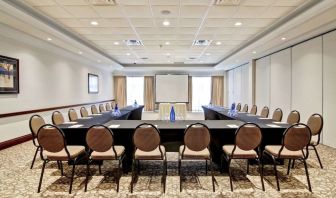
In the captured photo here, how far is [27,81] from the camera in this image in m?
5.70

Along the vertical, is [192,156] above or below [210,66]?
below

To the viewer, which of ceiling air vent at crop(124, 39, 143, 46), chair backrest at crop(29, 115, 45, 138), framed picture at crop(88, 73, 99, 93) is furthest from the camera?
framed picture at crop(88, 73, 99, 93)

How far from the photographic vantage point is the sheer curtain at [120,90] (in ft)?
45.3

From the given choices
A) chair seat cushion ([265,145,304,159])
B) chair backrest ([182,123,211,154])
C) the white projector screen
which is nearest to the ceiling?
chair backrest ([182,123,211,154])

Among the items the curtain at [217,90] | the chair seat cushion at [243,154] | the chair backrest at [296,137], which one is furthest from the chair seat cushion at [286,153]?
the curtain at [217,90]

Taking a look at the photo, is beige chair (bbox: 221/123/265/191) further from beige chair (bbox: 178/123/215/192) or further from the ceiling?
the ceiling

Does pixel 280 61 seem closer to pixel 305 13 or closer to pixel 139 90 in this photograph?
pixel 305 13

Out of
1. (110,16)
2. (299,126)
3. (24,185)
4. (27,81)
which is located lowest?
(24,185)

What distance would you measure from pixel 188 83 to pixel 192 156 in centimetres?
1071

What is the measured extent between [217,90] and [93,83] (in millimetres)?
7427

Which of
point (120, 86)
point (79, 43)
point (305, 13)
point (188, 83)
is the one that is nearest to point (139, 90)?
point (120, 86)

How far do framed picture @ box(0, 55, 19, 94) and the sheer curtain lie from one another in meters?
8.52

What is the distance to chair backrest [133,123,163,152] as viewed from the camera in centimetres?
293

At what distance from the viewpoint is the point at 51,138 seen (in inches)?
114
